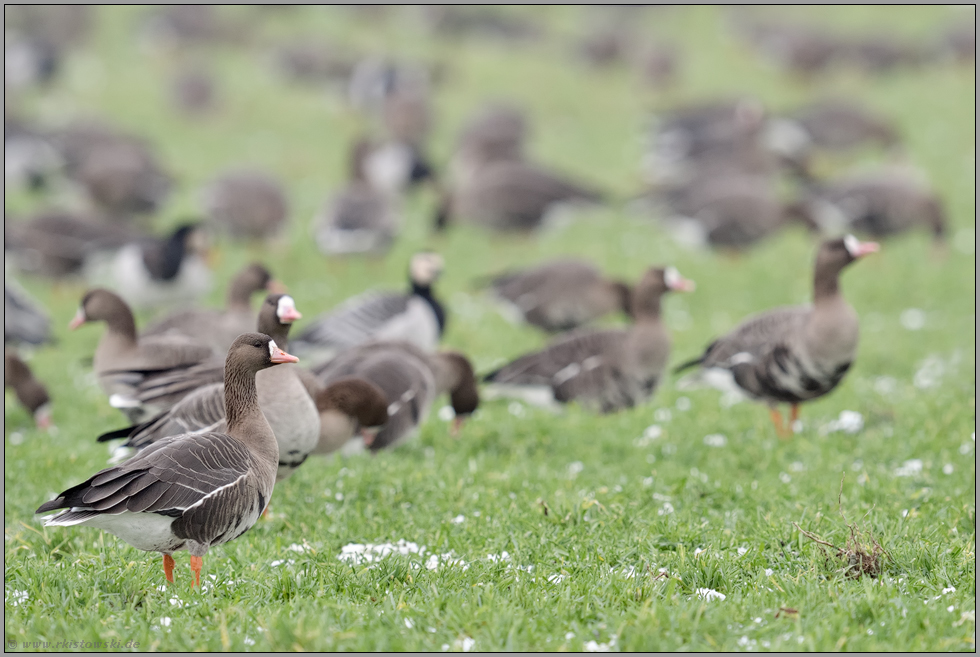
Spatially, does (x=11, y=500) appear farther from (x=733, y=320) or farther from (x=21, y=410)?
(x=733, y=320)

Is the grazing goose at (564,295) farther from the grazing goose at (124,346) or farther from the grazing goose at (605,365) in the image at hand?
the grazing goose at (124,346)

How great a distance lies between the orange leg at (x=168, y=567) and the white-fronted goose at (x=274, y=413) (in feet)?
4.25

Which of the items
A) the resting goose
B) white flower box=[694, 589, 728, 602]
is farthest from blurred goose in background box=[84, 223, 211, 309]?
white flower box=[694, 589, 728, 602]

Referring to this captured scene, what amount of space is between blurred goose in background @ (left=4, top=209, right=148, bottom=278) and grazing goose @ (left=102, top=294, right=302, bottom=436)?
28.5ft

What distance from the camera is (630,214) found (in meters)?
21.9

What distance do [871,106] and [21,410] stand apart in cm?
2637

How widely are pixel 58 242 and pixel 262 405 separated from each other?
11.4 metres

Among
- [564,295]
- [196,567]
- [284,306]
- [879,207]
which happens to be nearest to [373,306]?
[564,295]

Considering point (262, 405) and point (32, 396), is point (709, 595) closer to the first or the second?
point (262, 405)

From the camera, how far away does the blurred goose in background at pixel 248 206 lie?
19.3 m

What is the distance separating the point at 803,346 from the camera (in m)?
10.1

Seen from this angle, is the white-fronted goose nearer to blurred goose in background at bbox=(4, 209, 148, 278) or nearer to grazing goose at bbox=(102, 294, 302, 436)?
grazing goose at bbox=(102, 294, 302, 436)

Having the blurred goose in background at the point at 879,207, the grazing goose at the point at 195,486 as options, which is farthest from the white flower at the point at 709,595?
the blurred goose in background at the point at 879,207

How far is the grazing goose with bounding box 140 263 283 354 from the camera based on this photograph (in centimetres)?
1206
